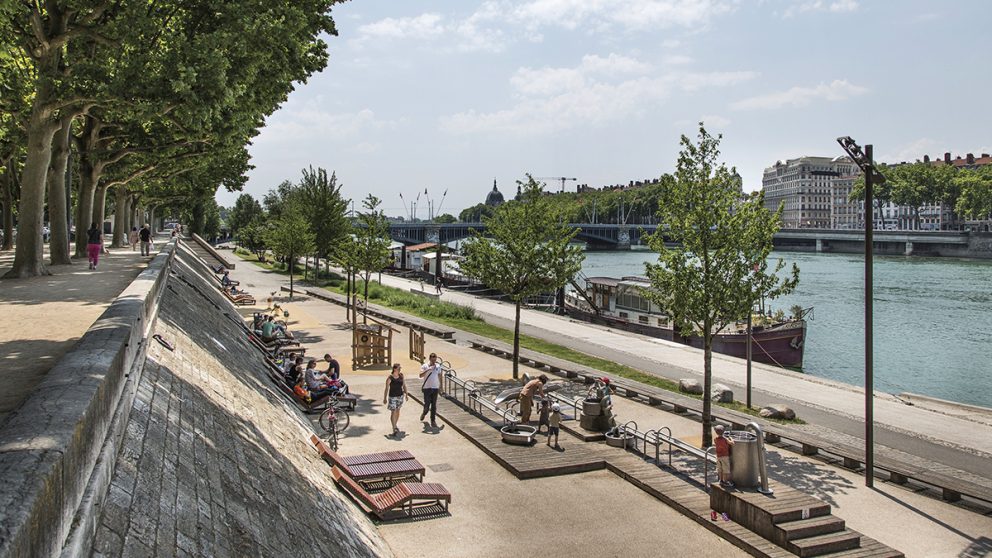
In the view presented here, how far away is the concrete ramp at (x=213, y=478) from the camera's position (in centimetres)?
501

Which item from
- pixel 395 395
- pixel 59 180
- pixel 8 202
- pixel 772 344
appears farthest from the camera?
pixel 772 344

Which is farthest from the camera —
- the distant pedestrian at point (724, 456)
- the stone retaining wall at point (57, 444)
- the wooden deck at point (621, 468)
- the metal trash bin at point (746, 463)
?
the distant pedestrian at point (724, 456)

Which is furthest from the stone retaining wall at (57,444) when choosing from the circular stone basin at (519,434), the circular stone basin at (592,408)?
the circular stone basin at (592,408)

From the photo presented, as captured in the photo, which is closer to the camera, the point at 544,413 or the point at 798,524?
the point at 798,524

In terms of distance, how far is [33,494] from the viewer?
3166 millimetres

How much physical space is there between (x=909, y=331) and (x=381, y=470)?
46.4m

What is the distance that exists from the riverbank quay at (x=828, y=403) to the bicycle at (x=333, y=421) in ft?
35.3

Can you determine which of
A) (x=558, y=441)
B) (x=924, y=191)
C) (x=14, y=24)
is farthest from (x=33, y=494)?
(x=924, y=191)

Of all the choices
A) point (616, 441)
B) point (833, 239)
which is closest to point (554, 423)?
point (616, 441)

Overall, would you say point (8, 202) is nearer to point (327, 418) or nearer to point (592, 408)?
point (327, 418)

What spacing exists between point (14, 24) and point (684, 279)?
59.7 ft

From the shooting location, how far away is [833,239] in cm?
14475

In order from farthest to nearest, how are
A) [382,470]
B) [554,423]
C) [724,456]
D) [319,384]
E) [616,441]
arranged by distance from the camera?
[319,384]
[616,441]
[554,423]
[382,470]
[724,456]

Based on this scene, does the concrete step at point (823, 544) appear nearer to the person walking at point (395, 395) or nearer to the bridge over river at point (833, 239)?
the person walking at point (395, 395)
